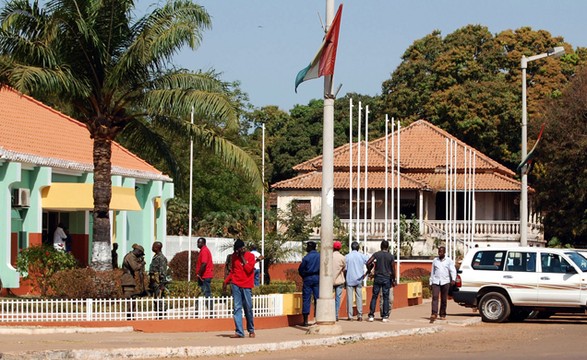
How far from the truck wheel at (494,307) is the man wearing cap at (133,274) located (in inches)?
333

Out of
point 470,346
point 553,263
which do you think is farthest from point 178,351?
point 553,263

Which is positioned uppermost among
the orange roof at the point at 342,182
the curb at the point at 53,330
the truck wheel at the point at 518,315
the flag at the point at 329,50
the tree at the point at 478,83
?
the tree at the point at 478,83

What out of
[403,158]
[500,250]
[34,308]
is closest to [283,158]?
[403,158]

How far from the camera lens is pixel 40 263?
28.8 metres

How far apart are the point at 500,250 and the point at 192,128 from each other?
796 cm

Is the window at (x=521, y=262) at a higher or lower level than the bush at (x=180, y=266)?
higher

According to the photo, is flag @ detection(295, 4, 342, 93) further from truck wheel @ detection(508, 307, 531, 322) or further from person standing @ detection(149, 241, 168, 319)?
truck wheel @ detection(508, 307, 531, 322)

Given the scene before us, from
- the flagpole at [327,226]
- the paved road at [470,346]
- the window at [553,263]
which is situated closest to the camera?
the paved road at [470,346]

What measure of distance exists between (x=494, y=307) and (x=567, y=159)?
3106 cm

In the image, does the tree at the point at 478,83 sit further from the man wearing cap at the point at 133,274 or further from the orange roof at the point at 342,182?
the man wearing cap at the point at 133,274

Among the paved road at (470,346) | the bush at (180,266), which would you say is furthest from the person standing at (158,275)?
the bush at (180,266)

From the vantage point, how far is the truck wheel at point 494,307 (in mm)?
27672

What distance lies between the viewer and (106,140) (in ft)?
87.2

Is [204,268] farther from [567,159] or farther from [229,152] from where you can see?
[567,159]
